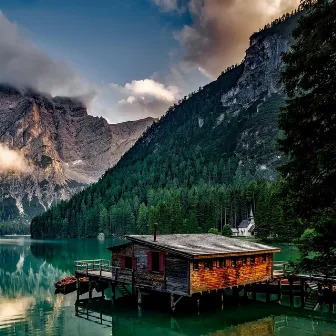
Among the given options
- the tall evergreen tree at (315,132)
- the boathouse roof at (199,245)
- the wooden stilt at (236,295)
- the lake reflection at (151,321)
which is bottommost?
the lake reflection at (151,321)

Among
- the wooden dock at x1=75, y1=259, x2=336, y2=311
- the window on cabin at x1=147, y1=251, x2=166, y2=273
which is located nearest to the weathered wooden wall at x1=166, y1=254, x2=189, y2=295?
the window on cabin at x1=147, y1=251, x2=166, y2=273

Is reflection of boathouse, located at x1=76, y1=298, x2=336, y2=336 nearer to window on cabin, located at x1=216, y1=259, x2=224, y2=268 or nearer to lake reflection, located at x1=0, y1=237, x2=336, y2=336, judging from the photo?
lake reflection, located at x1=0, y1=237, x2=336, y2=336

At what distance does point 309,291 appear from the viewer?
4181cm

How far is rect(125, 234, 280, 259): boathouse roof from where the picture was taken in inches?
1364

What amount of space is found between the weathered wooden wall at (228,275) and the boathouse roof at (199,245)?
3.03 ft

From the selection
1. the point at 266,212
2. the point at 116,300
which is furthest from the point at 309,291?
the point at 266,212

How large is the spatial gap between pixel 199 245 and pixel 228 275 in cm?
390

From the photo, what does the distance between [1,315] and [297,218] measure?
3187cm

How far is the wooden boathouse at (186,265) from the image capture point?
1348 inches

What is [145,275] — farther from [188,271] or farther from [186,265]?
[188,271]

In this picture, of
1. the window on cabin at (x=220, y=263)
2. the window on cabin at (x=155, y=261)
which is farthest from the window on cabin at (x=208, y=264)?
the window on cabin at (x=155, y=261)

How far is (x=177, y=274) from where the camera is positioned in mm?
34594

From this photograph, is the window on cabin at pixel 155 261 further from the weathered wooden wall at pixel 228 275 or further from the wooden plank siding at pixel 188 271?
the weathered wooden wall at pixel 228 275

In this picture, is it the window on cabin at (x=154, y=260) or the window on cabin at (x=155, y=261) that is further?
the window on cabin at (x=155, y=261)
